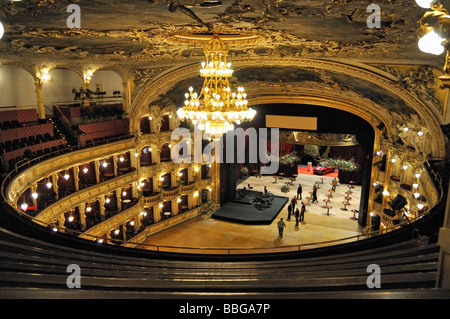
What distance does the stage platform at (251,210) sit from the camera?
17.6 m

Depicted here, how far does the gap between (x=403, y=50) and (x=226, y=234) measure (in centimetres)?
1105

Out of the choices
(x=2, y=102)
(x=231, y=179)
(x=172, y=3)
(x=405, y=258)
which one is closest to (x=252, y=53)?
(x=172, y=3)

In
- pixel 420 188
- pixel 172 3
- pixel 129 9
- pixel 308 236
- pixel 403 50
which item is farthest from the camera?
pixel 308 236

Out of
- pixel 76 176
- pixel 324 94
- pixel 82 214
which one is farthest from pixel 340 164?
pixel 76 176

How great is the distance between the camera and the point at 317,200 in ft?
67.6

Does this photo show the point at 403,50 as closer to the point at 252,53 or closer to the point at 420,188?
the point at 252,53

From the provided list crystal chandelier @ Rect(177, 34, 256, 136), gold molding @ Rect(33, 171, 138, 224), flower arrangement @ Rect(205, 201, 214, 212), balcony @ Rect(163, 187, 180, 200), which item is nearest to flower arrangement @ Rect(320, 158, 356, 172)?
flower arrangement @ Rect(205, 201, 214, 212)

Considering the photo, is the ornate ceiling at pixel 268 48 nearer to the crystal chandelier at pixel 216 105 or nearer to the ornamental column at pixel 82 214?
the crystal chandelier at pixel 216 105

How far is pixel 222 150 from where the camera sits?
19781 millimetres

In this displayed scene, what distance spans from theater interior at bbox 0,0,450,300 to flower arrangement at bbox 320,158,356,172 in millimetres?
91

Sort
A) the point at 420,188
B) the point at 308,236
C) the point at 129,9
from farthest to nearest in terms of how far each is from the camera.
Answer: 1. the point at 308,236
2. the point at 420,188
3. the point at 129,9

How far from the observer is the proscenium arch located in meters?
11.5

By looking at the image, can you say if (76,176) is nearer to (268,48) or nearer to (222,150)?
(222,150)

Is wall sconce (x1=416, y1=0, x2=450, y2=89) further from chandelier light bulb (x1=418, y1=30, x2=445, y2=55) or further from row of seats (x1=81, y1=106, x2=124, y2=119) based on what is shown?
row of seats (x1=81, y1=106, x2=124, y2=119)
